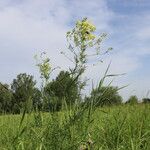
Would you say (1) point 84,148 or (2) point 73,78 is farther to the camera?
(2) point 73,78

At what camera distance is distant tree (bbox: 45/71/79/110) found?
346cm

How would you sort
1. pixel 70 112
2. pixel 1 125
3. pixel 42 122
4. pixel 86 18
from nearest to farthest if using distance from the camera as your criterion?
pixel 70 112 < pixel 42 122 < pixel 1 125 < pixel 86 18

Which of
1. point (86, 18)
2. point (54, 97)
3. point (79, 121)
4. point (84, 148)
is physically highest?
point (86, 18)

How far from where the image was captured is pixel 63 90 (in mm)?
3570

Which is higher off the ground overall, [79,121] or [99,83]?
[99,83]

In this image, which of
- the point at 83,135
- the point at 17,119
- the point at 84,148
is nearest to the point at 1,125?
the point at 17,119

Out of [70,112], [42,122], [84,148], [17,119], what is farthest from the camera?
[17,119]

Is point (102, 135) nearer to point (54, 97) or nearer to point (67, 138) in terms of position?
point (54, 97)

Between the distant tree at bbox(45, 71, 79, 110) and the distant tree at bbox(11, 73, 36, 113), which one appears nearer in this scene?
the distant tree at bbox(11, 73, 36, 113)

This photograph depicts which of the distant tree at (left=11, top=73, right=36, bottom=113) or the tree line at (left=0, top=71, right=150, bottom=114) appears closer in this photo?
the distant tree at (left=11, top=73, right=36, bottom=113)

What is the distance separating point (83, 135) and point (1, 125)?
7.81 feet

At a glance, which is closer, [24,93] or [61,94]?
[24,93]

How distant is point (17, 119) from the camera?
6230mm

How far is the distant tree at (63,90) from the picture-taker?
3459mm
